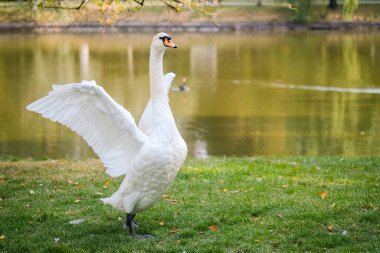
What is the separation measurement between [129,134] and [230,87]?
73.5ft

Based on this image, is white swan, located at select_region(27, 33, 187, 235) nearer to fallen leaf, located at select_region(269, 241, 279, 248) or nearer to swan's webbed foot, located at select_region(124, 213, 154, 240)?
swan's webbed foot, located at select_region(124, 213, 154, 240)

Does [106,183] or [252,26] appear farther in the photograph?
[252,26]

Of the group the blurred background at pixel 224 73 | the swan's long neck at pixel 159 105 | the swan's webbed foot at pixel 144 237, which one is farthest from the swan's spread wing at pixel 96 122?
the blurred background at pixel 224 73

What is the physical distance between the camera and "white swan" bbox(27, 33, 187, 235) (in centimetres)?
684

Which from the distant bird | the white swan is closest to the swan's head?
the white swan

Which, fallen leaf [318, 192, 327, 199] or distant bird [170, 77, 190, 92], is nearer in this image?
fallen leaf [318, 192, 327, 199]

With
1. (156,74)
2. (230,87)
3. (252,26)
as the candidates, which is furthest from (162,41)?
(252,26)

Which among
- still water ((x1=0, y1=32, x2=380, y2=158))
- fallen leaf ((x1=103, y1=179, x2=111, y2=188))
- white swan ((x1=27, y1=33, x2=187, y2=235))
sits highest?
white swan ((x1=27, y1=33, x2=187, y2=235))

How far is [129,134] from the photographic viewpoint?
7.12m

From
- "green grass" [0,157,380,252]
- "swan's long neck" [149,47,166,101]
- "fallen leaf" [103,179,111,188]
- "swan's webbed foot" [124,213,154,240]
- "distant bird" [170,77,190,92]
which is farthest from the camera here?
"distant bird" [170,77,190,92]

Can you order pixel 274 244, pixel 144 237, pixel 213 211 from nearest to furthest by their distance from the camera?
pixel 274 244, pixel 144 237, pixel 213 211

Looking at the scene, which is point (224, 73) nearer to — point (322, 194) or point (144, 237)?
point (322, 194)

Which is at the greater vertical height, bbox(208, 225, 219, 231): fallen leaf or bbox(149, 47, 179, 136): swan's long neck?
bbox(149, 47, 179, 136): swan's long neck

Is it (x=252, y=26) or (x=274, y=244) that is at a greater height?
(x=274, y=244)
